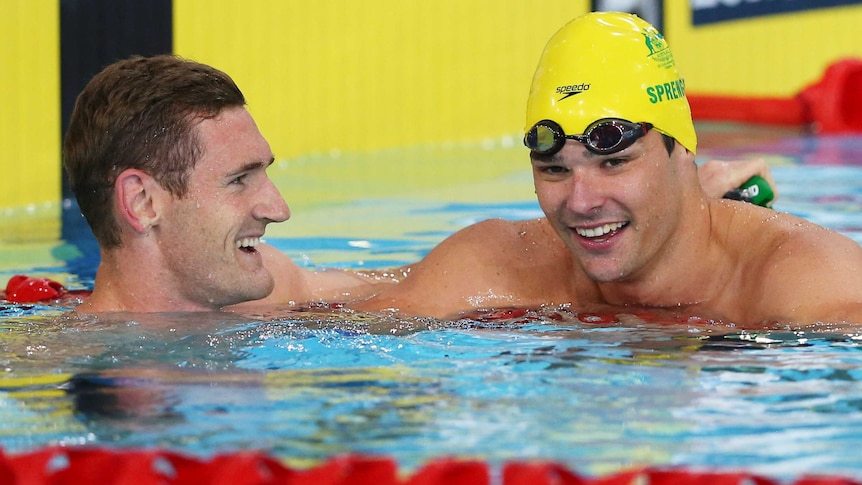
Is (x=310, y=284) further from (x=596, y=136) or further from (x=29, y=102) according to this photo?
(x=29, y=102)

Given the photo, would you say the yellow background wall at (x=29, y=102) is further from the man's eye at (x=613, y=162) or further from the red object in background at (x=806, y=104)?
the red object in background at (x=806, y=104)

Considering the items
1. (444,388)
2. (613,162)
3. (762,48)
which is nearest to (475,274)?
(613,162)

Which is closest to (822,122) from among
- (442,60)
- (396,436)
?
(442,60)

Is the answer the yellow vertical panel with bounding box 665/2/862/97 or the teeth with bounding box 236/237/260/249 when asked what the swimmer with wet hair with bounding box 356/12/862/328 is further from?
the yellow vertical panel with bounding box 665/2/862/97

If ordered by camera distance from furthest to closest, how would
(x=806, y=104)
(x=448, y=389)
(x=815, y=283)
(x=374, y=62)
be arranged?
Answer: (x=806, y=104), (x=374, y=62), (x=815, y=283), (x=448, y=389)

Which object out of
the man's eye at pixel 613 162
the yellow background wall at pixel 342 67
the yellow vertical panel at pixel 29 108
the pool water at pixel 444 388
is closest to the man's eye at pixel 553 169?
the man's eye at pixel 613 162

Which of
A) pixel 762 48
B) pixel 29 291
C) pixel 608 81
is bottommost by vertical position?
pixel 29 291

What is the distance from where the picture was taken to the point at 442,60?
8164 mm

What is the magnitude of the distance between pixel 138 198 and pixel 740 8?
25.2ft

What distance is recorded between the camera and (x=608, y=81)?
3270mm

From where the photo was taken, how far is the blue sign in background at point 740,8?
9.81m

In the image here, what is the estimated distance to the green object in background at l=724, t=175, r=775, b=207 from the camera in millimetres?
3867

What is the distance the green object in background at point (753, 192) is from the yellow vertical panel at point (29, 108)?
3.17 m

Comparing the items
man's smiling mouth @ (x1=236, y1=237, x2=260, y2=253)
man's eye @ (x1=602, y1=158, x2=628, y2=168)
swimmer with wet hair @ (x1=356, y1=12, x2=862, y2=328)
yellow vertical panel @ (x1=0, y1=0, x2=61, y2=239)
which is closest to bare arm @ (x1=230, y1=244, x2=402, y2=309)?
swimmer with wet hair @ (x1=356, y1=12, x2=862, y2=328)
